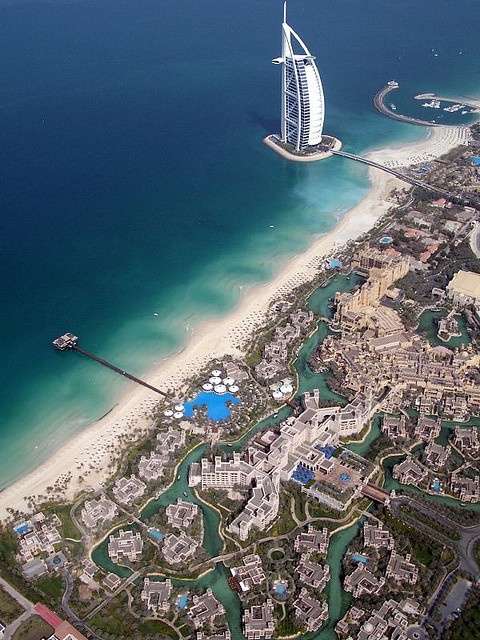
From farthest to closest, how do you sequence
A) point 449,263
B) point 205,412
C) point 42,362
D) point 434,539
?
point 449,263 < point 42,362 < point 205,412 < point 434,539

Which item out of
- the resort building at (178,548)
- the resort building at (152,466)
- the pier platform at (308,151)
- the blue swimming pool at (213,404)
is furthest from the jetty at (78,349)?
the pier platform at (308,151)

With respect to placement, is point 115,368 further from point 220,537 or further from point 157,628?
point 157,628

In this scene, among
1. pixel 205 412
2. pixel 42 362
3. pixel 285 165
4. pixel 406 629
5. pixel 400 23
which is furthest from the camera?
pixel 400 23

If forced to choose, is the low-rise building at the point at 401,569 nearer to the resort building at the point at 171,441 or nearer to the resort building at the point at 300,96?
the resort building at the point at 171,441

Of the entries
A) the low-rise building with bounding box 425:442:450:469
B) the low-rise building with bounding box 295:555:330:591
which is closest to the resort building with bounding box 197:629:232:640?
the low-rise building with bounding box 295:555:330:591

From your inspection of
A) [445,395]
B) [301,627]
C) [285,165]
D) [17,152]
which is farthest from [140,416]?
[17,152]

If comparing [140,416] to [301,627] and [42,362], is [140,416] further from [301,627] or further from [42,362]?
[301,627]
